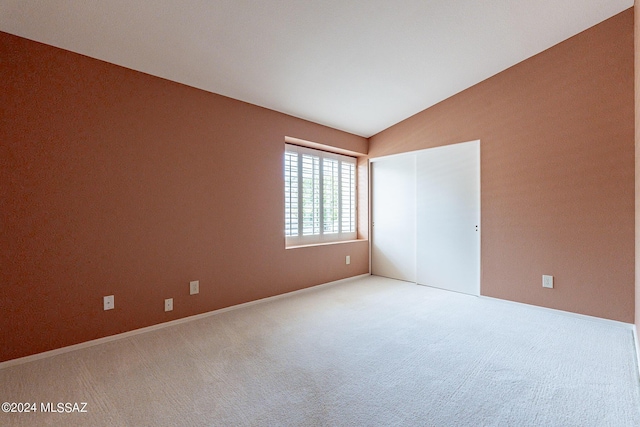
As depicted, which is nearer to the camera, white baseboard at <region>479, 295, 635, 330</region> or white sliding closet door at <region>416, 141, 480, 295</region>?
white baseboard at <region>479, 295, 635, 330</region>

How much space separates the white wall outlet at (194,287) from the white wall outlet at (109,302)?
0.67 metres

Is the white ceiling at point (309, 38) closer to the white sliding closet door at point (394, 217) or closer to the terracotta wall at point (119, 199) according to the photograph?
the terracotta wall at point (119, 199)

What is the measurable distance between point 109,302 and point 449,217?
3956 mm

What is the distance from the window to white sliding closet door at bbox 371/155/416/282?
1.35ft

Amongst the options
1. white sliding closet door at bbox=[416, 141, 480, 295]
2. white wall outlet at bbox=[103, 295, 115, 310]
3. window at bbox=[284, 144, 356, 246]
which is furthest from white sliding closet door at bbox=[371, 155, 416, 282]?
white wall outlet at bbox=[103, 295, 115, 310]

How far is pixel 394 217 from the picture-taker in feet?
15.4

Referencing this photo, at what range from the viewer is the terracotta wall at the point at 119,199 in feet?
7.16

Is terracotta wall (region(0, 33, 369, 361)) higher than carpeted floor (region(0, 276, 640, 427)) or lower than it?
higher

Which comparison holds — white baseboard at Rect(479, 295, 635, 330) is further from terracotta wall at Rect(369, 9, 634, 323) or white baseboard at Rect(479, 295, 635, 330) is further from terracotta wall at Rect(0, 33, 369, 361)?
terracotta wall at Rect(0, 33, 369, 361)

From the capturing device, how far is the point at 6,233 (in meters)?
2.12

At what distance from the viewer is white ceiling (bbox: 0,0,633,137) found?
211 centimetres

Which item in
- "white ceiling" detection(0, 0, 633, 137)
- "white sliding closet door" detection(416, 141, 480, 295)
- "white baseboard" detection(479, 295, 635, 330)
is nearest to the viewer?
"white ceiling" detection(0, 0, 633, 137)

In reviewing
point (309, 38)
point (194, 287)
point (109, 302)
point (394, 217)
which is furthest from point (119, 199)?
point (394, 217)

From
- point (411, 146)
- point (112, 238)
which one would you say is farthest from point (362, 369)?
point (411, 146)
